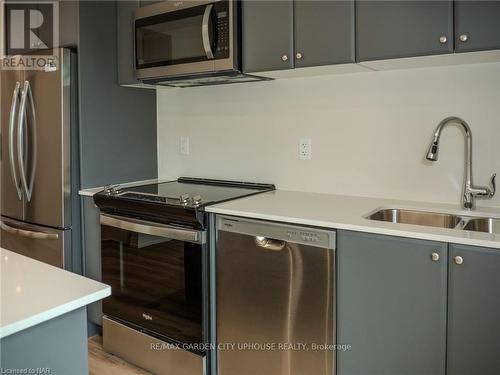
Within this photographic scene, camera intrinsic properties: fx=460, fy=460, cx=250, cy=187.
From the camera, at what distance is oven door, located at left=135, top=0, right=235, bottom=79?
2.23m

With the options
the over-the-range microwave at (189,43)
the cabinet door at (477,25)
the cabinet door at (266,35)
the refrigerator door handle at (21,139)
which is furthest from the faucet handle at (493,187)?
the refrigerator door handle at (21,139)

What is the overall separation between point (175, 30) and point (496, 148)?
1648 mm

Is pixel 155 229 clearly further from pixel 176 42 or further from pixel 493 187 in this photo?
pixel 493 187

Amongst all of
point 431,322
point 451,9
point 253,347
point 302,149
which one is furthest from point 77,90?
point 431,322

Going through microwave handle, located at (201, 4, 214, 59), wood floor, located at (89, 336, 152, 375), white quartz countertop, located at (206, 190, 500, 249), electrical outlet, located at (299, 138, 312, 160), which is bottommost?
wood floor, located at (89, 336, 152, 375)

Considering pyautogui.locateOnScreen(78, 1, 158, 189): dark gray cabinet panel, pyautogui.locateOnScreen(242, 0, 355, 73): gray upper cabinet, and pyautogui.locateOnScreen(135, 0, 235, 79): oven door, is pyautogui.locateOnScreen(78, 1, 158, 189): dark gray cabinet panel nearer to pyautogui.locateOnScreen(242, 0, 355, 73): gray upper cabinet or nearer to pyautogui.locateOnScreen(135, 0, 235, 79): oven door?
pyautogui.locateOnScreen(135, 0, 235, 79): oven door

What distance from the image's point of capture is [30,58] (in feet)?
8.83

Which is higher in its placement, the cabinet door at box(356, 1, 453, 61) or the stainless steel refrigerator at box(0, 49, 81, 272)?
the cabinet door at box(356, 1, 453, 61)

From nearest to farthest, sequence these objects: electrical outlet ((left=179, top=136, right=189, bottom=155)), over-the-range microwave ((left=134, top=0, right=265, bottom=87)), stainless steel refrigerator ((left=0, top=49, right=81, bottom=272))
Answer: over-the-range microwave ((left=134, top=0, right=265, bottom=87)) → stainless steel refrigerator ((left=0, top=49, right=81, bottom=272)) → electrical outlet ((left=179, top=136, right=189, bottom=155))

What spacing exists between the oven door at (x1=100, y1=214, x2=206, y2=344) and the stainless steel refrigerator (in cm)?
31

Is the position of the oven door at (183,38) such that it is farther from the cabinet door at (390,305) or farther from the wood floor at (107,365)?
the wood floor at (107,365)

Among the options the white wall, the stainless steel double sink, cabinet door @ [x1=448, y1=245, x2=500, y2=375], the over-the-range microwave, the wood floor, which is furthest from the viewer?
the wood floor

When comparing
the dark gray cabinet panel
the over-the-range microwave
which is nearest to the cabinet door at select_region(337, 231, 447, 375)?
the over-the-range microwave

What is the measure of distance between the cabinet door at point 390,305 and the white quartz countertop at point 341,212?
3 centimetres
